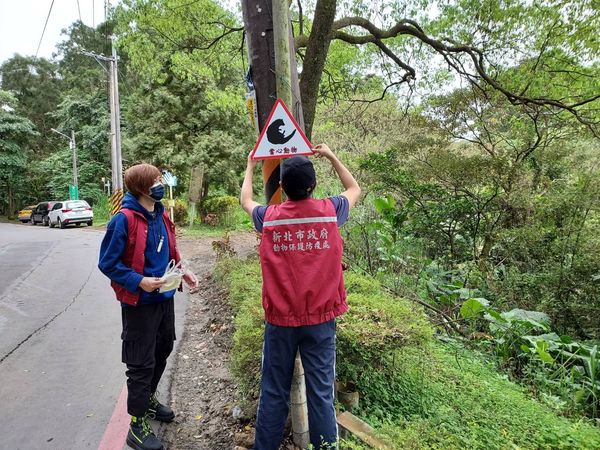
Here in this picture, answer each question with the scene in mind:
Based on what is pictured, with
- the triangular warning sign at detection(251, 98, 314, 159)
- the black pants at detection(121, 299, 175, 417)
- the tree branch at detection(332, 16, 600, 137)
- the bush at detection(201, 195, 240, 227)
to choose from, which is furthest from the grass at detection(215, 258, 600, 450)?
the bush at detection(201, 195, 240, 227)

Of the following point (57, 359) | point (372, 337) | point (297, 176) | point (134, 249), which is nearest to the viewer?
point (297, 176)

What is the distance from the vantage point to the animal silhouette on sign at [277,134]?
2.62 meters

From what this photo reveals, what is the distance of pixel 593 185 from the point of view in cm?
634

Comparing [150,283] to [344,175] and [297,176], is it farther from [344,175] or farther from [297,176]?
[344,175]

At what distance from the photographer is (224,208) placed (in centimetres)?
1888

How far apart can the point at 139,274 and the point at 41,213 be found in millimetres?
31885

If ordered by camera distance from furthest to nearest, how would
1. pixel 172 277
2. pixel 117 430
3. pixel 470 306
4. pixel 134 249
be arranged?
pixel 470 306 < pixel 117 430 < pixel 172 277 < pixel 134 249

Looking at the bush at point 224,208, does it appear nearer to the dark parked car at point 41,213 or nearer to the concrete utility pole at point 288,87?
the dark parked car at point 41,213

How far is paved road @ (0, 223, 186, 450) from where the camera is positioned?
3.35 meters

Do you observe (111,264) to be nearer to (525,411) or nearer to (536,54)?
Answer: (525,411)

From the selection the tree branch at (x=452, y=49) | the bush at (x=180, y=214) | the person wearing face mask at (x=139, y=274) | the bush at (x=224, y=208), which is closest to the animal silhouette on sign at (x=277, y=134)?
the person wearing face mask at (x=139, y=274)

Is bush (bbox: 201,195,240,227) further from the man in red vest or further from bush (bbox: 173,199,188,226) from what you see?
the man in red vest

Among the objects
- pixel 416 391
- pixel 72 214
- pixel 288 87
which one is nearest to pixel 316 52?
pixel 288 87

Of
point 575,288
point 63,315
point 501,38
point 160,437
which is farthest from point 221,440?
point 501,38
